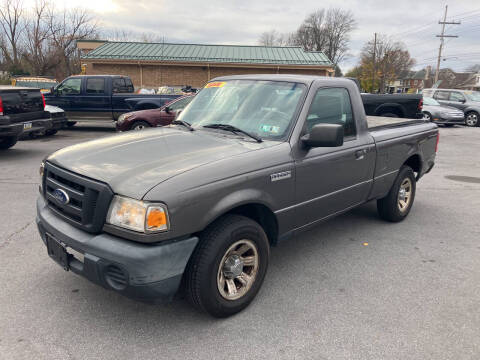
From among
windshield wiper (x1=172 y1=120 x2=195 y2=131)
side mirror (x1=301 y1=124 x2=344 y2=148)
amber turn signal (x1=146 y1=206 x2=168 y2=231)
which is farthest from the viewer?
windshield wiper (x1=172 y1=120 x2=195 y2=131)

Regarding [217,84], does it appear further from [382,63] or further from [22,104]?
[382,63]

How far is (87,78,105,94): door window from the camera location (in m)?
13.6

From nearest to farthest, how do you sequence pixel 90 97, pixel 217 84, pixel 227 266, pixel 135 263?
pixel 135 263
pixel 227 266
pixel 217 84
pixel 90 97

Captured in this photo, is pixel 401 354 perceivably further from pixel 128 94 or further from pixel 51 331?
pixel 128 94

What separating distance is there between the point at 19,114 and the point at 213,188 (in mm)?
7790

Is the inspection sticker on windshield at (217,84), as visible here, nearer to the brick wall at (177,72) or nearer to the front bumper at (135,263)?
the front bumper at (135,263)

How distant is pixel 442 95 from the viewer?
20.8 metres

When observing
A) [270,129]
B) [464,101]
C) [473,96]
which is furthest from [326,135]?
[473,96]

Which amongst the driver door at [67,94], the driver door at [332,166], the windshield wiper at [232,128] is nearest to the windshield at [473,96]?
the driver door at [67,94]

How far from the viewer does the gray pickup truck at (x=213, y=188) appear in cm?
241

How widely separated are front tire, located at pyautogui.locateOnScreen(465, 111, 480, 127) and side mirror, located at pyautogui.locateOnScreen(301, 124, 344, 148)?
1999 cm

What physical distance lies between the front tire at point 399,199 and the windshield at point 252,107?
215cm

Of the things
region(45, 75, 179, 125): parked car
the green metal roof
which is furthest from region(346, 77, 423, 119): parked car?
the green metal roof

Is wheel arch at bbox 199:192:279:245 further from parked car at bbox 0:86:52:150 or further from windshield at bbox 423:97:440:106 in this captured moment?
windshield at bbox 423:97:440:106
